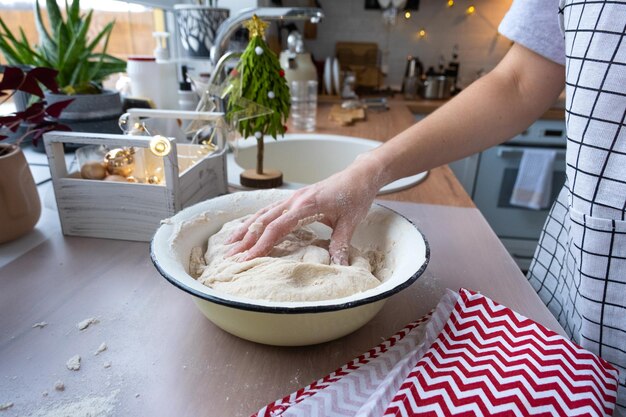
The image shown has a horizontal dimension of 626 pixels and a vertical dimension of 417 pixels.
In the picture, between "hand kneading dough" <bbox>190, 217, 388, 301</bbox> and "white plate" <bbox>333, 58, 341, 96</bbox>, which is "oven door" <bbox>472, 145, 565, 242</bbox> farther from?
"hand kneading dough" <bbox>190, 217, 388, 301</bbox>

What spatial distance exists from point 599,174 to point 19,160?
79 centimetres

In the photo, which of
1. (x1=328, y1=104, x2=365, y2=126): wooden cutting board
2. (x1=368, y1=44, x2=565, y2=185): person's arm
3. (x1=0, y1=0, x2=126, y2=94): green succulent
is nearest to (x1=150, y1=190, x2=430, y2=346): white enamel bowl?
(x1=368, y1=44, x2=565, y2=185): person's arm

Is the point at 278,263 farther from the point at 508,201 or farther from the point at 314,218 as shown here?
the point at 508,201

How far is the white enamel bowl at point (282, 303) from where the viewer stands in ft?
1.23

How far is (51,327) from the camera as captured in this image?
0.47 meters

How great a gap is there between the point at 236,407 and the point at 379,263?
10.4 inches

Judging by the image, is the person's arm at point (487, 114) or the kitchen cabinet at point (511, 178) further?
the kitchen cabinet at point (511, 178)

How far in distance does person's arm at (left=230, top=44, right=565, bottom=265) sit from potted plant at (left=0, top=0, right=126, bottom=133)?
2.02ft

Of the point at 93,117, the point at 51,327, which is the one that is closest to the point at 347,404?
the point at 51,327

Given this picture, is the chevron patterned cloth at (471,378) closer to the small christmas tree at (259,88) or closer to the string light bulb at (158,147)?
the string light bulb at (158,147)

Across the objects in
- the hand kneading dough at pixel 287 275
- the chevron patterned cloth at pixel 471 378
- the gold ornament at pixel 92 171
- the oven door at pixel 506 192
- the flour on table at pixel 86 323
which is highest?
the gold ornament at pixel 92 171

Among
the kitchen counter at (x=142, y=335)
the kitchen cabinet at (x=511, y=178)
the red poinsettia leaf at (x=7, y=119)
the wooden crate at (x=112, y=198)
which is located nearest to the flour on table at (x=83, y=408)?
the kitchen counter at (x=142, y=335)

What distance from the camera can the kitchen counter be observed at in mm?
384

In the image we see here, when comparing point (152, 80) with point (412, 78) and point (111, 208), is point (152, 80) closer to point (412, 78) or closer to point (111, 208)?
point (111, 208)
